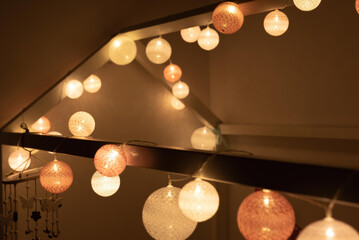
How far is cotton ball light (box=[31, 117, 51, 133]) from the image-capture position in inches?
143

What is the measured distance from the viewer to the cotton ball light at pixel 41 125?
11.9ft

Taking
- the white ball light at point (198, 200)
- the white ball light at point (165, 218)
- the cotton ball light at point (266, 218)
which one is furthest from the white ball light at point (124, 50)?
the cotton ball light at point (266, 218)

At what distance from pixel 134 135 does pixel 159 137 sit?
1.17 ft

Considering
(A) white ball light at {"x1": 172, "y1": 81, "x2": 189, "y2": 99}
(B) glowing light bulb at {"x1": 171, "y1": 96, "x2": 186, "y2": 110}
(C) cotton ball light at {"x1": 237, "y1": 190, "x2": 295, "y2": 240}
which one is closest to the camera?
(C) cotton ball light at {"x1": 237, "y1": 190, "x2": 295, "y2": 240}

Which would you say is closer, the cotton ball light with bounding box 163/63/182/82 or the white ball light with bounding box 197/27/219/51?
the white ball light with bounding box 197/27/219/51

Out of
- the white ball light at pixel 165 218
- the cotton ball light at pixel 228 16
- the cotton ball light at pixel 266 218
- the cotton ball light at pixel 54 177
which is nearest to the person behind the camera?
the cotton ball light at pixel 266 218

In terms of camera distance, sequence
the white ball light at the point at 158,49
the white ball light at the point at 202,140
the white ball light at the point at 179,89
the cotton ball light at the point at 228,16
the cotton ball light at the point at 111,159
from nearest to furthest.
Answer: the cotton ball light at the point at 111,159 < the cotton ball light at the point at 228,16 < the white ball light at the point at 158,49 < the white ball light at the point at 179,89 < the white ball light at the point at 202,140

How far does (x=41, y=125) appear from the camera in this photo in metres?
3.68

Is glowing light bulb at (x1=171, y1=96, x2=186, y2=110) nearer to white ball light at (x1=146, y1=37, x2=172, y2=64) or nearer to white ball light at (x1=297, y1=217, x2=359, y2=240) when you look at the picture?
white ball light at (x1=146, y1=37, x2=172, y2=64)

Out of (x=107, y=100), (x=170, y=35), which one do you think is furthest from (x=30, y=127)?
(x=170, y=35)

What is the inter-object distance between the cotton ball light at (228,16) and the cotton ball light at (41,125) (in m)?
2.06

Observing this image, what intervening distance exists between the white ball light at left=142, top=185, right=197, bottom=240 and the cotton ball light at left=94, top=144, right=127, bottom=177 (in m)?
0.27

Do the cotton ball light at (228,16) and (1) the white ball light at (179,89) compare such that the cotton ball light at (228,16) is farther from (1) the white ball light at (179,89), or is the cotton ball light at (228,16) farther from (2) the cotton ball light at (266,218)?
(1) the white ball light at (179,89)

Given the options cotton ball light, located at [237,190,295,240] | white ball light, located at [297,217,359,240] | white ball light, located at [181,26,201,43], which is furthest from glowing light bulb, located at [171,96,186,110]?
white ball light, located at [297,217,359,240]
